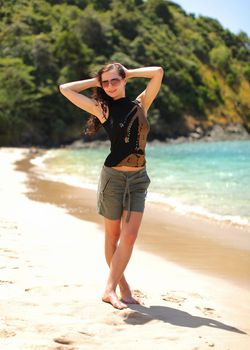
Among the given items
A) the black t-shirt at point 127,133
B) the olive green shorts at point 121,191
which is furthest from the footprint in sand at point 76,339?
the black t-shirt at point 127,133

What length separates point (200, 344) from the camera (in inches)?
121

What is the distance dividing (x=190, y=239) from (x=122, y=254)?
12.1 ft

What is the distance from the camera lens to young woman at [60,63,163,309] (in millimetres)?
3742

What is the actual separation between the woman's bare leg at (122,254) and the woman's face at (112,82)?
3.15 feet

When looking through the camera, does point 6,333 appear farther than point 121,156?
No

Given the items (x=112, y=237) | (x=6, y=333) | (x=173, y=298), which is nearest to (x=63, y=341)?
(x=6, y=333)

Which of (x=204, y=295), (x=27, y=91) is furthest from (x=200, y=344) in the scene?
(x=27, y=91)

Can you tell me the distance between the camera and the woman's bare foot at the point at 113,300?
3.70 m

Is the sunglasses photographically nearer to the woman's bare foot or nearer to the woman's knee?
the woman's knee

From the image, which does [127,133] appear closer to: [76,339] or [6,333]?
[76,339]

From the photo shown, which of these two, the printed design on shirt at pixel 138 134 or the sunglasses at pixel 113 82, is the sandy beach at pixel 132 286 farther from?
the sunglasses at pixel 113 82

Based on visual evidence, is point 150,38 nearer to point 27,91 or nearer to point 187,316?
point 27,91

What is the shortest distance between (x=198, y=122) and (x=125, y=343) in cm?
7373

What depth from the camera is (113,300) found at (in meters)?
3.76
